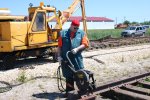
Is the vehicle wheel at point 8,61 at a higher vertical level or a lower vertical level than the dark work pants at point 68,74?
lower

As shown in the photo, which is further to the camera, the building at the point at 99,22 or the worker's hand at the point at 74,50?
the building at the point at 99,22

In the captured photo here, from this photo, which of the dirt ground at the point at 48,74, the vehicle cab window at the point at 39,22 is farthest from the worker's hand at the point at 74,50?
the vehicle cab window at the point at 39,22

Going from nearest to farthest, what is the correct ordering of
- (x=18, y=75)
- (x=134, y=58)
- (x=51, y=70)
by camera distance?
(x=18, y=75), (x=51, y=70), (x=134, y=58)

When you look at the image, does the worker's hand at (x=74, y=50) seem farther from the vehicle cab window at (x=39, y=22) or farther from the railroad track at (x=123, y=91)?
the vehicle cab window at (x=39, y=22)

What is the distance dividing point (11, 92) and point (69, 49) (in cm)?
267

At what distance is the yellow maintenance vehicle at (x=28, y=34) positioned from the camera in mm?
14906

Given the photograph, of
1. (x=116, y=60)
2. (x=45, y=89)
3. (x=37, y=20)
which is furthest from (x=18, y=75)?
(x=116, y=60)

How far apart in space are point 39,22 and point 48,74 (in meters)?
3.55

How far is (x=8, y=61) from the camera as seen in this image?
15055mm

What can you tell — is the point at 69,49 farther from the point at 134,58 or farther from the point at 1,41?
the point at 134,58

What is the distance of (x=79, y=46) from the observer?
8.73m

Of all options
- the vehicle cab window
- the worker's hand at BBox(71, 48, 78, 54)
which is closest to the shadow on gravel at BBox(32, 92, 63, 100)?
the worker's hand at BBox(71, 48, 78, 54)

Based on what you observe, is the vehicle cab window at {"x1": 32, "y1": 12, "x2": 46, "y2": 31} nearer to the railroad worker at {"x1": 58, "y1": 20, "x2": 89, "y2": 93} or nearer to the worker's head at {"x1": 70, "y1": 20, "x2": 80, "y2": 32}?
the railroad worker at {"x1": 58, "y1": 20, "x2": 89, "y2": 93}

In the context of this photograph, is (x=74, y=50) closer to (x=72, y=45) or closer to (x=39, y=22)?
(x=72, y=45)
